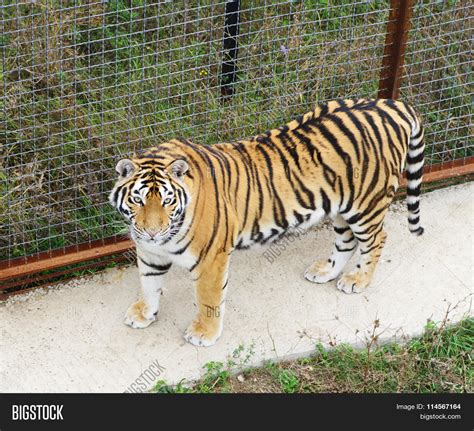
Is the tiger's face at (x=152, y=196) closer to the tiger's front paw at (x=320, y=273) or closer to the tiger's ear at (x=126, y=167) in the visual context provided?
the tiger's ear at (x=126, y=167)

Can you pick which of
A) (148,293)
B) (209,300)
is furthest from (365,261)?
(148,293)

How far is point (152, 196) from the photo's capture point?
5.09 m

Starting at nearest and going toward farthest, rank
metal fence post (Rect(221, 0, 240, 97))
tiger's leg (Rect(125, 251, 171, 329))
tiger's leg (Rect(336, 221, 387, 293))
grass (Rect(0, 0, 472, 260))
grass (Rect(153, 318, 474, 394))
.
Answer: grass (Rect(153, 318, 474, 394)), tiger's leg (Rect(125, 251, 171, 329)), tiger's leg (Rect(336, 221, 387, 293)), grass (Rect(0, 0, 472, 260)), metal fence post (Rect(221, 0, 240, 97))

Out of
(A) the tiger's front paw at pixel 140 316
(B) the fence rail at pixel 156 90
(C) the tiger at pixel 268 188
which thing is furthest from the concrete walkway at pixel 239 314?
(B) the fence rail at pixel 156 90

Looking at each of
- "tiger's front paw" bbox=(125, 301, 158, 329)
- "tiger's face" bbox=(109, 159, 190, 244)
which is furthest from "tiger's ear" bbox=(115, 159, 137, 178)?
"tiger's front paw" bbox=(125, 301, 158, 329)

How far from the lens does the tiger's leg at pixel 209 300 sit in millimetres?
5391

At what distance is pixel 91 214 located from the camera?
6.28 m

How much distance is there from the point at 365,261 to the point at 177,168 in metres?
1.41

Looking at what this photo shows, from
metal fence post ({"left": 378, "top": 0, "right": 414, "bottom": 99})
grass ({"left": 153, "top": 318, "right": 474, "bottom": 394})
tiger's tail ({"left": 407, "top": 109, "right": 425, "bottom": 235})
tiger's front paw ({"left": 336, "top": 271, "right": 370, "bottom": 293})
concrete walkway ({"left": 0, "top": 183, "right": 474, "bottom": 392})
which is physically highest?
metal fence post ({"left": 378, "top": 0, "right": 414, "bottom": 99})

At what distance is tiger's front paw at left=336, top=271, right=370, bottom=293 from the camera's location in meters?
6.01

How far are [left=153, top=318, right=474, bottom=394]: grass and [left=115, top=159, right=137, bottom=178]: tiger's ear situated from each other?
109 cm

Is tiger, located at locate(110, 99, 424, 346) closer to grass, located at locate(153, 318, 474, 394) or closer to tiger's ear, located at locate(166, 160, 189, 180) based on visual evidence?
tiger's ear, located at locate(166, 160, 189, 180)
